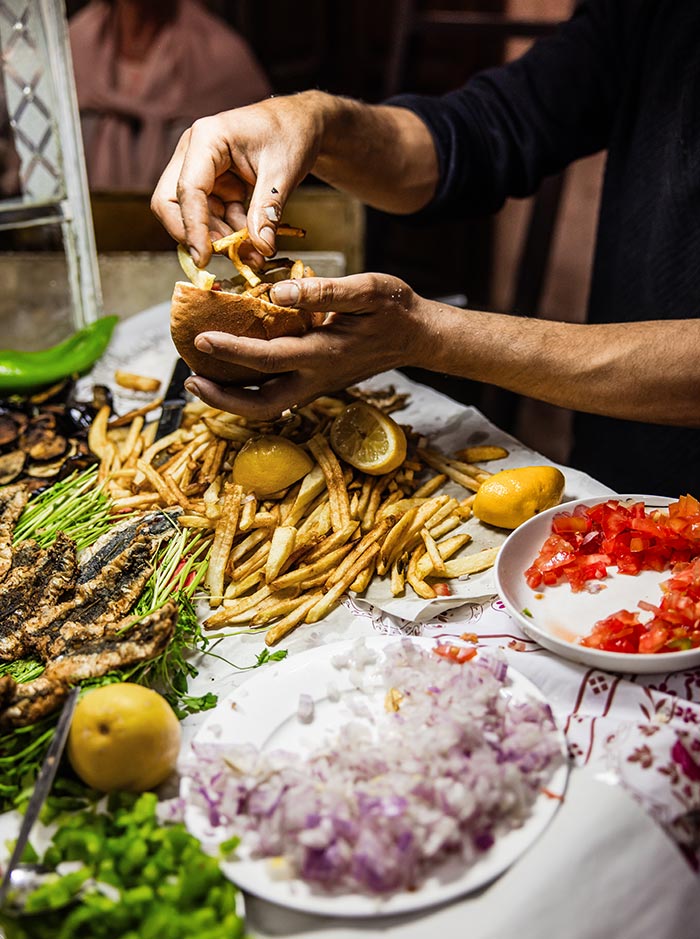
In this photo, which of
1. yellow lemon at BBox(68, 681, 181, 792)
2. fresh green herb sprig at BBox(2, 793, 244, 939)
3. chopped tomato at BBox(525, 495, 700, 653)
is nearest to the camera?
fresh green herb sprig at BBox(2, 793, 244, 939)

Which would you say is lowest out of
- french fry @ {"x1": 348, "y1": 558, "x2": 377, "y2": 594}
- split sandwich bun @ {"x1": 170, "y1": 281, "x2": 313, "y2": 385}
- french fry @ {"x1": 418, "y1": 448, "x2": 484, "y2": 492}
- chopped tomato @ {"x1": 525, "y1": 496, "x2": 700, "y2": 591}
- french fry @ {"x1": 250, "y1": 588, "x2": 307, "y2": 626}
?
french fry @ {"x1": 250, "y1": 588, "x2": 307, "y2": 626}

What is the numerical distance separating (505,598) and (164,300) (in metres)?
2.25

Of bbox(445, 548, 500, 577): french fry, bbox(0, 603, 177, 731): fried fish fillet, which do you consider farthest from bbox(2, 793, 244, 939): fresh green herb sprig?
bbox(445, 548, 500, 577): french fry

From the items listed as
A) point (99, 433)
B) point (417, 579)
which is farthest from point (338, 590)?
point (99, 433)

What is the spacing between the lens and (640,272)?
248cm

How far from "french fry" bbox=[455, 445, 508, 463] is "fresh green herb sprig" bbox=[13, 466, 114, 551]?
894mm

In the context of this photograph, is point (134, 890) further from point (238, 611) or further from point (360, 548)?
point (360, 548)

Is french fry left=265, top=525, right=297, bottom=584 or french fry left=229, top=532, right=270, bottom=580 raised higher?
french fry left=265, top=525, right=297, bottom=584

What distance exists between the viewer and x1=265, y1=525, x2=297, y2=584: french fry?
1.74 m

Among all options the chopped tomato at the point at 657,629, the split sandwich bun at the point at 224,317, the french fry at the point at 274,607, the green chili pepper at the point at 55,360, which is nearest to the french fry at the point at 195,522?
the french fry at the point at 274,607

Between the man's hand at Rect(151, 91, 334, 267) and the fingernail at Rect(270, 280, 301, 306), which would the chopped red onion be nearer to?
the fingernail at Rect(270, 280, 301, 306)

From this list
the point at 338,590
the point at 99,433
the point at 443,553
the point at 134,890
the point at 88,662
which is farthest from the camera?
the point at 99,433

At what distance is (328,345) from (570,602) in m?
0.72

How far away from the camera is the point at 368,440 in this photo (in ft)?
6.76
